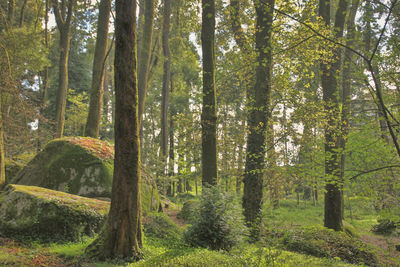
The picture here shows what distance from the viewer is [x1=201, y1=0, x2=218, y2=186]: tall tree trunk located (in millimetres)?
8188

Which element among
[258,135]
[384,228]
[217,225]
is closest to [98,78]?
[258,135]

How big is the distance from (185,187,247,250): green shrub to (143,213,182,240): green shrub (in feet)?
5.72

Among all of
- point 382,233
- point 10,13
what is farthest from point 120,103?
point 382,233

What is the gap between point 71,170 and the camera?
8586 mm

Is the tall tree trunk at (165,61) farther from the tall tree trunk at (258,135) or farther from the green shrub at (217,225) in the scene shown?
the green shrub at (217,225)

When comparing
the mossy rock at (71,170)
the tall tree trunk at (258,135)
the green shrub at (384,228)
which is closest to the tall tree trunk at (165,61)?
the mossy rock at (71,170)

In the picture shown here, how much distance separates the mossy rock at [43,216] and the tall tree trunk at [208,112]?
3.47 m

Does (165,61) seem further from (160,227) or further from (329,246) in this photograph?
(329,246)

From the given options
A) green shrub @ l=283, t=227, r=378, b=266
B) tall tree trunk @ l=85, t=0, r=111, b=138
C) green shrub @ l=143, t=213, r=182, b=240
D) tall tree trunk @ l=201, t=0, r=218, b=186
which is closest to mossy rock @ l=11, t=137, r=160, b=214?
green shrub @ l=143, t=213, r=182, b=240

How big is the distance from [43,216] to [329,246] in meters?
7.39

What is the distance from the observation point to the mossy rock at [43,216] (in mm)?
5641

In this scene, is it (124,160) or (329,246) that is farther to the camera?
(329,246)

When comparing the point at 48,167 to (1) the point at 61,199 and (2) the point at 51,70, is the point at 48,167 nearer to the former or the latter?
(1) the point at 61,199

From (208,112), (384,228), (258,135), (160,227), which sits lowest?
(384,228)
